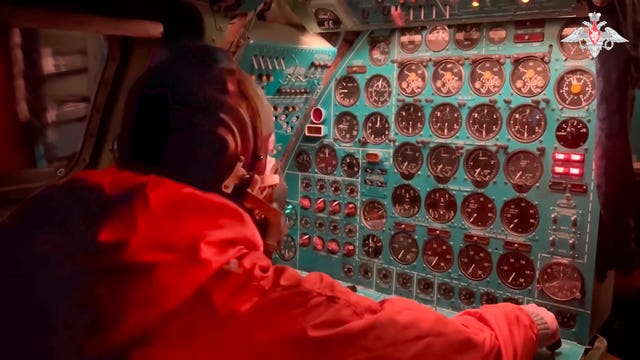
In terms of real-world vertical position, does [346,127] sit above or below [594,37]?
below

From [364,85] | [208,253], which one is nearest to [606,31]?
[364,85]

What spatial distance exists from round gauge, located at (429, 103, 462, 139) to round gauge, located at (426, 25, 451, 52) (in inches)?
17.3

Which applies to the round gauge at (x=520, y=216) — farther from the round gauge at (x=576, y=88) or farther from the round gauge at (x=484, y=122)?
the round gauge at (x=576, y=88)

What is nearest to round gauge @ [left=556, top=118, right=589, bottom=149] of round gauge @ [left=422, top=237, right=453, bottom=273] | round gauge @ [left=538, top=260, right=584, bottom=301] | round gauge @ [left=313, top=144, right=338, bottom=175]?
round gauge @ [left=538, top=260, right=584, bottom=301]

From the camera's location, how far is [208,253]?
120 cm

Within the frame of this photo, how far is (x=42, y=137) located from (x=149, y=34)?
1.95ft

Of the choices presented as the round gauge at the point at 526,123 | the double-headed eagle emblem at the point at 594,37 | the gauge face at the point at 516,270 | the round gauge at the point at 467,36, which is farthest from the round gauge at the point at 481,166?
the double-headed eagle emblem at the point at 594,37

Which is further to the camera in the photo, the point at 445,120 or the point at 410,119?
the point at 410,119

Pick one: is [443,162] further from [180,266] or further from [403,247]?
[180,266]

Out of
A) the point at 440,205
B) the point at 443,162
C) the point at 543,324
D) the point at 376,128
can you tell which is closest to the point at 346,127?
the point at 376,128

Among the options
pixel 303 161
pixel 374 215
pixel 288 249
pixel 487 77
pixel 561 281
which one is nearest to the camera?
pixel 561 281

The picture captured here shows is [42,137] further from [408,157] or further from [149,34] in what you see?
[408,157]

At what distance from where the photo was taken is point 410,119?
175 inches

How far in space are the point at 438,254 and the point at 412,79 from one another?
1.41 m
